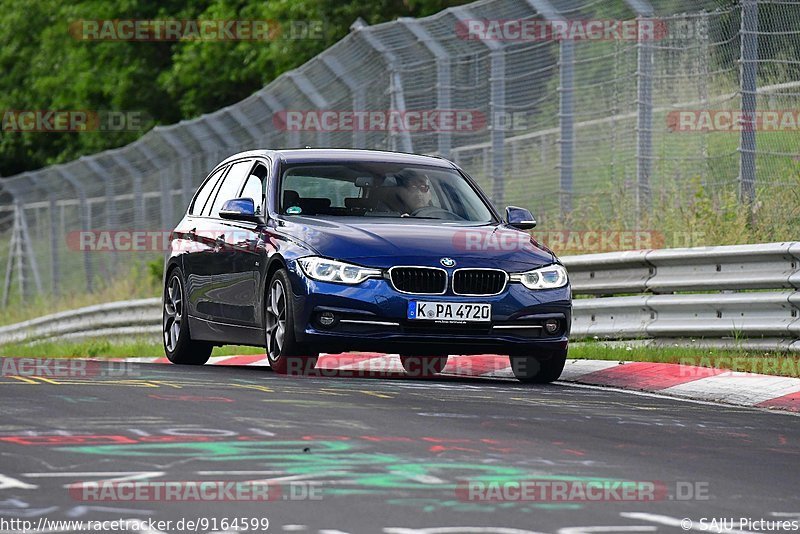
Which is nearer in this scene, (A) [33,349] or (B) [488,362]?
(B) [488,362]

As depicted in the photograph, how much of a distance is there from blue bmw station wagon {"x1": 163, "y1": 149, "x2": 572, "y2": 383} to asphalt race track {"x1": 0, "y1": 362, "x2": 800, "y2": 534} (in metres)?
0.61

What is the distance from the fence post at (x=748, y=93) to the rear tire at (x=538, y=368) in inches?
151

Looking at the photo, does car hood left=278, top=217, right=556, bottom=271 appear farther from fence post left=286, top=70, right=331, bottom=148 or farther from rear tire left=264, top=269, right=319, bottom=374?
fence post left=286, top=70, right=331, bottom=148

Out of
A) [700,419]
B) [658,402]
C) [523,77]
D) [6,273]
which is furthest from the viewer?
[6,273]

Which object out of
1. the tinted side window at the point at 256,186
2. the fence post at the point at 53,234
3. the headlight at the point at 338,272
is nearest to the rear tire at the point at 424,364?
the tinted side window at the point at 256,186

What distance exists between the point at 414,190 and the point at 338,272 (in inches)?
69.7

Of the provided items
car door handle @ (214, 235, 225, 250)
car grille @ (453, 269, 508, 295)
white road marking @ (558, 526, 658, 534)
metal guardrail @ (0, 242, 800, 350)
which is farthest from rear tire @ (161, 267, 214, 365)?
white road marking @ (558, 526, 658, 534)

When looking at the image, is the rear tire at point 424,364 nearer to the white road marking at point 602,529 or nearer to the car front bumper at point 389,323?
the car front bumper at point 389,323

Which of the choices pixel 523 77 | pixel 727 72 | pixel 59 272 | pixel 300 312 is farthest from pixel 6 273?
pixel 300 312

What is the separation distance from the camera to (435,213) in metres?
13.6

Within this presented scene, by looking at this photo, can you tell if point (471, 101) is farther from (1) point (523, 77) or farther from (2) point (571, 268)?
(2) point (571, 268)

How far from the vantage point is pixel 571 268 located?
1616 cm

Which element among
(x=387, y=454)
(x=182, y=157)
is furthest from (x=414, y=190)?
(x=182, y=157)

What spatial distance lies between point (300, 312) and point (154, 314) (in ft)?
A: 39.6
